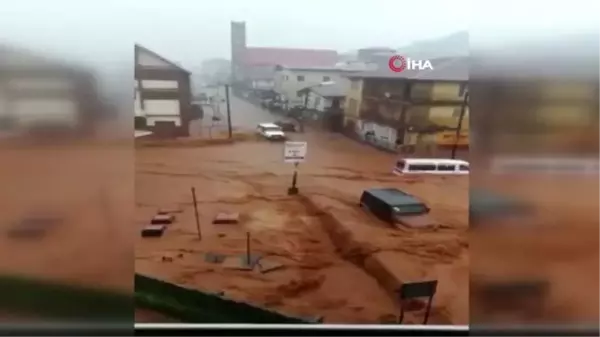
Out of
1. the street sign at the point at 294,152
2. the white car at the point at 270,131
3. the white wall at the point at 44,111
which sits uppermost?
the white wall at the point at 44,111

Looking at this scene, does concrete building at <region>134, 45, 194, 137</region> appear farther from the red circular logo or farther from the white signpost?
the red circular logo

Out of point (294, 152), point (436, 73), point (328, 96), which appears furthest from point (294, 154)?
point (436, 73)

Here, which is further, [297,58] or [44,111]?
[297,58]

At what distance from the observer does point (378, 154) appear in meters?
1.55

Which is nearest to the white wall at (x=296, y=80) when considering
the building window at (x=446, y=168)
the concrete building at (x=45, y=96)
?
the building window at (x=446, y=168)

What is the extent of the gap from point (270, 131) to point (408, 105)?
0.38 m

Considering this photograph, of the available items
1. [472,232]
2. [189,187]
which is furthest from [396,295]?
[189,187]

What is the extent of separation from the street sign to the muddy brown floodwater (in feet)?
0.05

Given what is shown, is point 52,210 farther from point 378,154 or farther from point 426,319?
point 426,319

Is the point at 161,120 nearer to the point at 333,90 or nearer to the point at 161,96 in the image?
the point at 161,96

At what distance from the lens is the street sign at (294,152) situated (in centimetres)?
152

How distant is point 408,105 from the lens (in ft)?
5.05

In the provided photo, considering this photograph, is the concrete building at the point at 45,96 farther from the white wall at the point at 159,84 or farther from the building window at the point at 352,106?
the building window at the point at 352,106

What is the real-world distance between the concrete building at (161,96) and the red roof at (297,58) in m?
0.19
